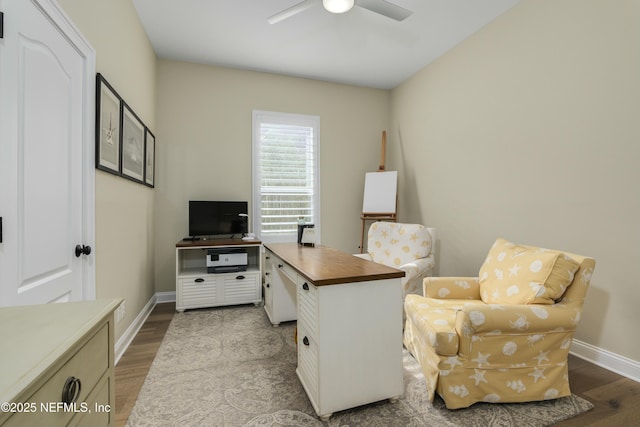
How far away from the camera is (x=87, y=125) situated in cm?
176

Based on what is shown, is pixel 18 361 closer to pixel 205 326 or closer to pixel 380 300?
pixel 380 300

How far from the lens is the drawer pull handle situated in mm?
657

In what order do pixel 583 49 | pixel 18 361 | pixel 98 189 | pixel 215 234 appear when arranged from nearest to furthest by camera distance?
pixel 18 361 < pixel 98 189 < pixel 583 49 < pixel 215 234

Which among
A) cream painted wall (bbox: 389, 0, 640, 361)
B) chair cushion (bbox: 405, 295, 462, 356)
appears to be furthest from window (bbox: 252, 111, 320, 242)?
chair cushion (bbox: 405, 295, 462, 356)

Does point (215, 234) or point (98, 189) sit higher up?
Result: point (98, 189)

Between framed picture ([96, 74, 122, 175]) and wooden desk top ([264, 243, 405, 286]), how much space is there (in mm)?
1354

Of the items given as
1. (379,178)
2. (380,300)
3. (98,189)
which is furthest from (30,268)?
(379,178)

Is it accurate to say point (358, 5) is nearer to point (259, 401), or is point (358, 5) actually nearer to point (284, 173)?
point (284, 173)

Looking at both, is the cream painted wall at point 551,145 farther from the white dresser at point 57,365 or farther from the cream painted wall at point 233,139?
the white dresser at point 57,365

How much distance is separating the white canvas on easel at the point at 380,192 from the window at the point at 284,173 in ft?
2.33

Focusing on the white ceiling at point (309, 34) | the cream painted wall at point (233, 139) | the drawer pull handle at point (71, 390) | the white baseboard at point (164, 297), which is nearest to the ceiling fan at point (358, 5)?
the white ceiling at point (309, 34)

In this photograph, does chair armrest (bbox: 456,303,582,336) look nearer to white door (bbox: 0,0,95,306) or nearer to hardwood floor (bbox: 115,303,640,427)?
hardwood floor (bbox: 115,303,640,427)

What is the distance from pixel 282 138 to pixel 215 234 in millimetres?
1583

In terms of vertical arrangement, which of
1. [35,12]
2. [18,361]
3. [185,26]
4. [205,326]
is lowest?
[205,326]
